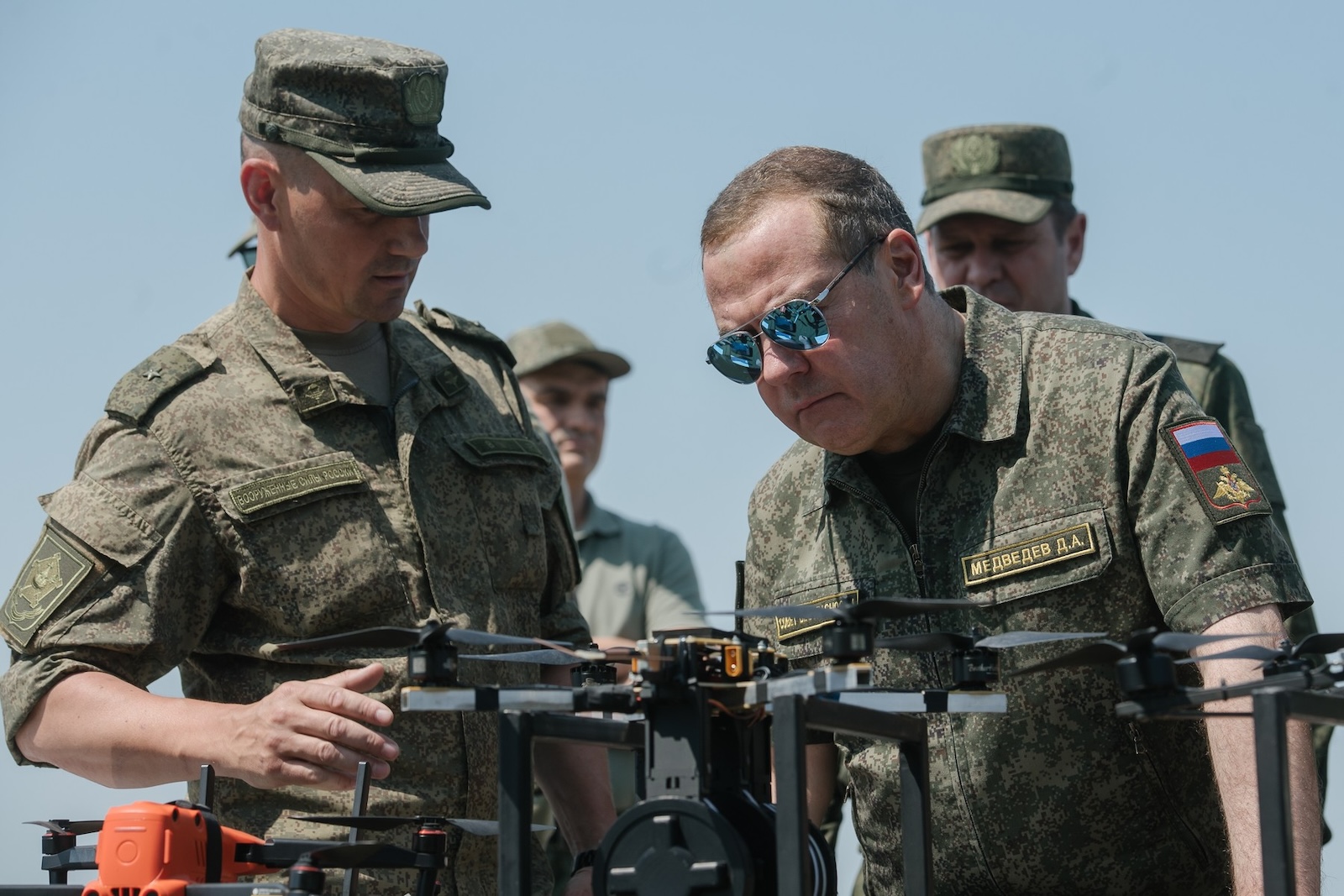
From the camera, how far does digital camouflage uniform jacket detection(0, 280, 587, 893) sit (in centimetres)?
429

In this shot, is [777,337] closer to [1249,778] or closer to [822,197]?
[822,197]

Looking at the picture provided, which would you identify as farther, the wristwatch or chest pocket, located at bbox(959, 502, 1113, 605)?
chest pocket, located at bbox(959, 502, 1113, 605)

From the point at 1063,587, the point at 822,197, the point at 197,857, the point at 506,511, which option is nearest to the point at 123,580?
the point at 506,511

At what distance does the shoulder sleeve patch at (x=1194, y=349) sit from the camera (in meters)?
6.64

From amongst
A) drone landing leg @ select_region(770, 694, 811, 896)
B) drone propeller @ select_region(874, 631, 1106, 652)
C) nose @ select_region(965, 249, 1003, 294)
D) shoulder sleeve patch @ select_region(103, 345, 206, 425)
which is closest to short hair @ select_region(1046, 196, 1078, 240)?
nose @ select_region(965, 249, 1003, 294)

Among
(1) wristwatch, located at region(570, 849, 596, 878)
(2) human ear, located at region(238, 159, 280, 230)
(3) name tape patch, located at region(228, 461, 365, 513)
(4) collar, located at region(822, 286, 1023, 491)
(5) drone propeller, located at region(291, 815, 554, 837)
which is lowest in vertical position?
(1) wristwatch, located at region(570, 849, 596, 878)

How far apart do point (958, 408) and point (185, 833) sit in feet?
6.66

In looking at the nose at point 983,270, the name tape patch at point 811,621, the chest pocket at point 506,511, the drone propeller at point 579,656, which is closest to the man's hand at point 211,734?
the drone propeller at point 579,656

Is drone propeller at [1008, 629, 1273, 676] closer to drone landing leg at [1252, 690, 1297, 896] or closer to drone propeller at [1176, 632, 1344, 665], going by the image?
drone propeller at [1176, 632, 1344, 665]

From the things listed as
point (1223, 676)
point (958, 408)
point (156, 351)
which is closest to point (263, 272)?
point (156, 351)

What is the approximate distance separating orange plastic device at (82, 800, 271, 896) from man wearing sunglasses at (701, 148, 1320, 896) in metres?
1.62

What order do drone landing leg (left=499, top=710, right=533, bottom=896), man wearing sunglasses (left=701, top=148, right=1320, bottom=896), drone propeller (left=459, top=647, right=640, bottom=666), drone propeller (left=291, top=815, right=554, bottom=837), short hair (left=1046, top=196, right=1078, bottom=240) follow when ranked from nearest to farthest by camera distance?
drone landing leg (left=499, top=710, right=533, bottom=896) < drone propeller (left=459, top=647, right=640, bottom=666) < drone propeller (left=291, top=815, right=554, bottom=837) < man wearing sunglasses (left=701, top=148, right=1320, bottom=896) < short hair (left=1046, top=196, right=1078, bottom=240)

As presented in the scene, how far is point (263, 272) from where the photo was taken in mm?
4840

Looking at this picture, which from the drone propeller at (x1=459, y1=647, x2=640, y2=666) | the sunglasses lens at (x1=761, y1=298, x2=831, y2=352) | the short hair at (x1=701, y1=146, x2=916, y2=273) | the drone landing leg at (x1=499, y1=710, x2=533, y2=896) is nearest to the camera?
the drone landing leg at (x1=499, y1=710, x2=533, y2=896)
